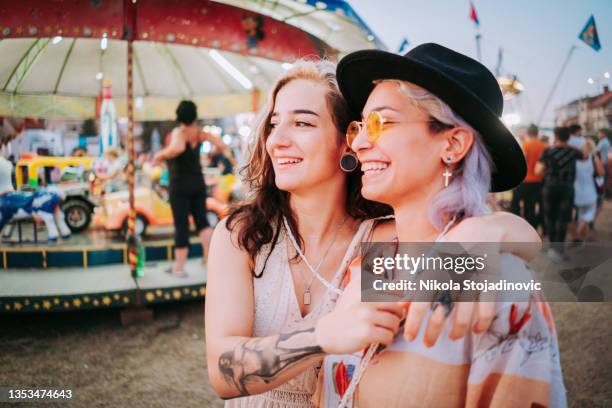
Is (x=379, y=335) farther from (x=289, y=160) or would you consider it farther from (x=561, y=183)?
(x=561, y=183)

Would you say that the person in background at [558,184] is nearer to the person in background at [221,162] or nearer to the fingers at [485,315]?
the person in background at [221,162]

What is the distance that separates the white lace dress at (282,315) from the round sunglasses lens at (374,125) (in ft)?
1.93

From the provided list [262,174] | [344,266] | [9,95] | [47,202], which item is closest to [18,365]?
[47,202]

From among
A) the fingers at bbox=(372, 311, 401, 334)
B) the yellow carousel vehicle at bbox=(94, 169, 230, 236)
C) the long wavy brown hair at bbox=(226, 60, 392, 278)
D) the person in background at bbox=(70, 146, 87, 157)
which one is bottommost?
the yellow carousel vehicle at bbox=(94, 169, 230, 236)

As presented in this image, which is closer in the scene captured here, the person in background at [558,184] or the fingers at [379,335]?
the fingers at [379,335]

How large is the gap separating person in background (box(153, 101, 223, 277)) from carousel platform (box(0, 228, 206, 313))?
1.28 feet

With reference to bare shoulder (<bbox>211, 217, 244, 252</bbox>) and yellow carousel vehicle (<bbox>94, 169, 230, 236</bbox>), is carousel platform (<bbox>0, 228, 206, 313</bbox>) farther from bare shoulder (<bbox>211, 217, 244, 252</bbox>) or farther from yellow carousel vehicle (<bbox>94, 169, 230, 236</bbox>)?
bare shoulder (<bbox>211, 217, 244, 252</bbox>)

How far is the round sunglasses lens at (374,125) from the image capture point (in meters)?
1.42

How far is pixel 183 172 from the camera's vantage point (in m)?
5.41

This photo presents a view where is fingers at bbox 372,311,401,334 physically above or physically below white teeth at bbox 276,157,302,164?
below

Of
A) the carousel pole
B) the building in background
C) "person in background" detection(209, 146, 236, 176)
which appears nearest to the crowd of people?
the building in background

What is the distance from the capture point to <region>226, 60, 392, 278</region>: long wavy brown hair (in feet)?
6.05

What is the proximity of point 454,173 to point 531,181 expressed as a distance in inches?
283

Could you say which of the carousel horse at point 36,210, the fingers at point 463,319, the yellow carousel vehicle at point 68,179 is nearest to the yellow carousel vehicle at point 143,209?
the yellow carousel vehicle at point 68,179
